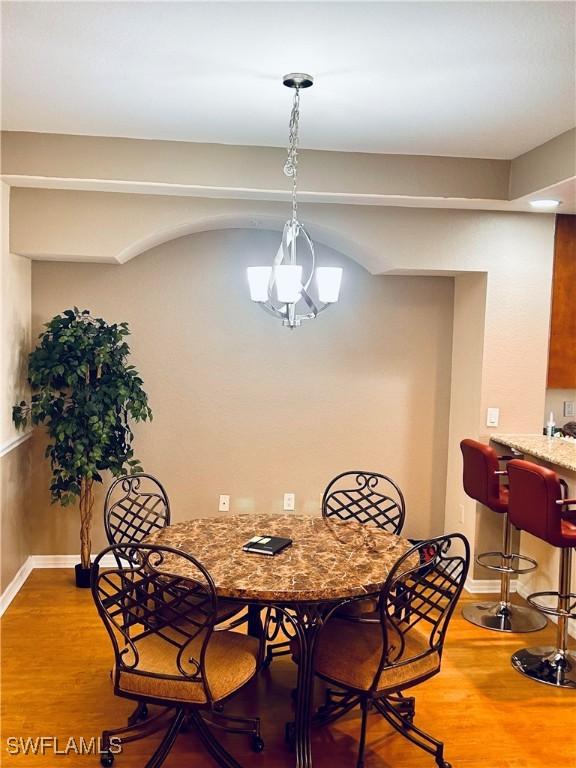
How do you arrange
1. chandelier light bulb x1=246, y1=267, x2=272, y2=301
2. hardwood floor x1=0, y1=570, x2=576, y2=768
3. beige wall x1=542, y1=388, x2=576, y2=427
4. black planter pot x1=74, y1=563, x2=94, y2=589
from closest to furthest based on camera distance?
hardwood floor x1=0, y1=570, x2=576, y2=768
chandelier light bulb x1=246, y1=267, x2=272, y2=301
black planter pot x1=74, y1=563, x2=94, y2=589
beige wall x1=542, y1=388, x2=576, y2=427

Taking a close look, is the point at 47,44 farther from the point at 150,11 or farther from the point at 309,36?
the point at 309,36

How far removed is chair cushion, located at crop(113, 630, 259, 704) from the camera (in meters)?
2.46

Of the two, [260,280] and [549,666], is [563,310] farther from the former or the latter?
[260,280]

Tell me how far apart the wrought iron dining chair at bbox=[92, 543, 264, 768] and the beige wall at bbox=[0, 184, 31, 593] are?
157cm

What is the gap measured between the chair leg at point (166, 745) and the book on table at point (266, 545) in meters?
0.68

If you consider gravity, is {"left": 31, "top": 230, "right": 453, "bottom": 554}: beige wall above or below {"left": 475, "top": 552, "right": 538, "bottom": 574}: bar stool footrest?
above

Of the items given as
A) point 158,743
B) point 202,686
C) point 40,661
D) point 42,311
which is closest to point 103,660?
point 40,661

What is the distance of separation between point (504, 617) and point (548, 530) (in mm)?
1073

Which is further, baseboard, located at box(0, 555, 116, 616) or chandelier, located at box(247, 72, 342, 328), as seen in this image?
baseboard, located at box(0, 555, 116, 616)

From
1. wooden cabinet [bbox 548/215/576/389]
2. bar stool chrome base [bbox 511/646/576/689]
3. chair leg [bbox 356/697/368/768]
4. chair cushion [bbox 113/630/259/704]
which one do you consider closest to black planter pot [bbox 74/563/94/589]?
chair cushion [bbox 113/630/259/704]

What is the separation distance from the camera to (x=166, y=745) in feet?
8.66

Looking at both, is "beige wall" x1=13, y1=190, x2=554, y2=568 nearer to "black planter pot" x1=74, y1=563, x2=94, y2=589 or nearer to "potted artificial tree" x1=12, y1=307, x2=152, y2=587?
"potted artificial tree" x1=12, y1=307, x2=152, y2=587

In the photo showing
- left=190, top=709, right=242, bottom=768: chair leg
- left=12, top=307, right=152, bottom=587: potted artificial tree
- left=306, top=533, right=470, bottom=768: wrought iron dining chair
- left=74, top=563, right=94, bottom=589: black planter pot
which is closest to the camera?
left=306, top=533, right=470, bottom=768: wrought iron dining chair

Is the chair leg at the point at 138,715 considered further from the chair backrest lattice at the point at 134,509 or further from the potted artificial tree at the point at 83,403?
the potted artificial tree at the point at 83,403
